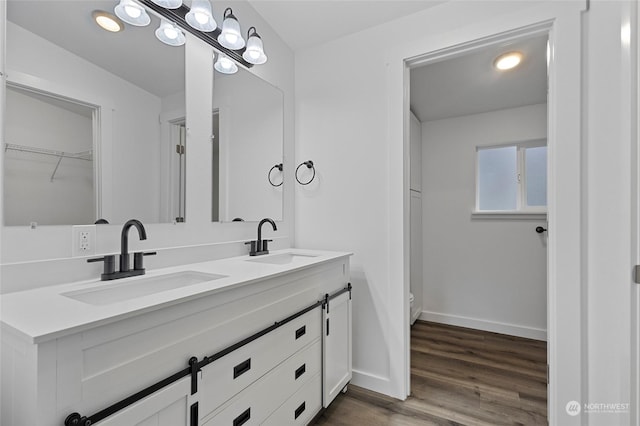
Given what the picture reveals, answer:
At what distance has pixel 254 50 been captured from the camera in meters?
1.76

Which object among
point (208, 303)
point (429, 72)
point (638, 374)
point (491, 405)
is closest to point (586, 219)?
point (638, 374)

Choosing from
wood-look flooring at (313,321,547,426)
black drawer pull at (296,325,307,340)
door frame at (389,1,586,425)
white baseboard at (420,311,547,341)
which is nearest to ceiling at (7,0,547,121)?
door frame at (389,1,586,425)

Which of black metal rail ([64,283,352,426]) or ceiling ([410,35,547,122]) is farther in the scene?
ceiling ([410,35,547,122])

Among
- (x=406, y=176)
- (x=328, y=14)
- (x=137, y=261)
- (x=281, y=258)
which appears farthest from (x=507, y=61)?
(x=137, y=261)

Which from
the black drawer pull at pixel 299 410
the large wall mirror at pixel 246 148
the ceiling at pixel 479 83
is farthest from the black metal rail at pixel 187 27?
the black drawer pull at pixel 299 410

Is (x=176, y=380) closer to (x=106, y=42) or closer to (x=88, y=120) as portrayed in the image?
(x=88, y=120)

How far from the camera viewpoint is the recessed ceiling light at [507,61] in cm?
208

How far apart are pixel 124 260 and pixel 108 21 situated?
0.97 metres

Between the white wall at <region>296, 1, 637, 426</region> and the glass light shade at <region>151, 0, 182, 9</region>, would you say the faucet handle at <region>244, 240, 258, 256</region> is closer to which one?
the white wall at <region>296, 1, 637, 426</region>

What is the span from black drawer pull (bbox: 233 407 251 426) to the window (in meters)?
2.85

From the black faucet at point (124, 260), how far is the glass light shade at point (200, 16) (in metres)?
1.01

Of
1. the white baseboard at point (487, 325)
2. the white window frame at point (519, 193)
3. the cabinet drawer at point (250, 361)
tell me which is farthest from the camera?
the white window frame at point (519, 193)

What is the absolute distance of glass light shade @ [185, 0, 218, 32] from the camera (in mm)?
1420

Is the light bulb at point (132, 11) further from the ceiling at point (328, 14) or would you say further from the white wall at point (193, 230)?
the ceiling at point (328, 14)
